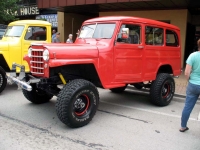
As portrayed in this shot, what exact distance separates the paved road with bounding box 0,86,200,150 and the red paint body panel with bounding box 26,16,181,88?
81 centimetres

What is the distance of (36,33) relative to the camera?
8.35 m

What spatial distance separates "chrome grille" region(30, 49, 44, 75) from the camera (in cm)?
481

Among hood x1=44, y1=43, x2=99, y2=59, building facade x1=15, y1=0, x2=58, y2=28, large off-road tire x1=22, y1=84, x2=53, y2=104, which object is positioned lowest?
large off-road tire x1=22, y1=84, x2=53, y2=104

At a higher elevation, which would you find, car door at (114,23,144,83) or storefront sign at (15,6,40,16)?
storefront sign at (15,6,40,16)

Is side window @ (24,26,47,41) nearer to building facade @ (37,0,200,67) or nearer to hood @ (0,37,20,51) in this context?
hood @ (0,37,20,51)

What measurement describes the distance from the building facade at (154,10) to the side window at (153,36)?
457 cm

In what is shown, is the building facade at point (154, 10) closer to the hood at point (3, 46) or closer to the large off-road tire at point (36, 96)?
the hood at point (3, 46)

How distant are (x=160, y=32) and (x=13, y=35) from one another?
190 inches

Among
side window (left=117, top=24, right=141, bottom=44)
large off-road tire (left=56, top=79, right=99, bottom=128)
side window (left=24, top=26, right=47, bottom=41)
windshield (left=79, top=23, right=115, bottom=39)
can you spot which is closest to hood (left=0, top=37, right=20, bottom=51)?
side window (left=24, top=26, right=47, bottom=41)

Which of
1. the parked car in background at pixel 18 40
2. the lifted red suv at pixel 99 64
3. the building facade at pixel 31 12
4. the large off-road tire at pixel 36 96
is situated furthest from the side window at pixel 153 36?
the building facade at pixel 31 12

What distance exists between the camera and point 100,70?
5105mm

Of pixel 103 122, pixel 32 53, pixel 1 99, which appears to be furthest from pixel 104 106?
pixel 1 99

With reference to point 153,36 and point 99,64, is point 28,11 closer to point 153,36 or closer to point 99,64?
point 153,36

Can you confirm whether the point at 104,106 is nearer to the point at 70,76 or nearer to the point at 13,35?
the point at 70,76
